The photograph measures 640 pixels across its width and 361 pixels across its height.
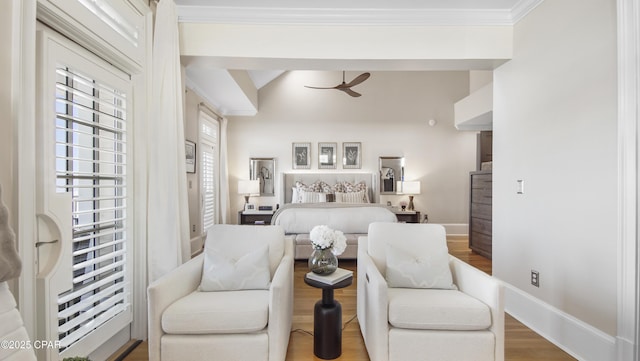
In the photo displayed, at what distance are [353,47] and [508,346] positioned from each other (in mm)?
2770

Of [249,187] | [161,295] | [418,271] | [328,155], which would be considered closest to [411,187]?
[328,155]

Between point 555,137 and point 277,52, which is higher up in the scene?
point 277,52

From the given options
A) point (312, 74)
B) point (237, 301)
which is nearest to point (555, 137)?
point (237, 301)

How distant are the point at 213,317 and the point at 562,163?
8.65 ft

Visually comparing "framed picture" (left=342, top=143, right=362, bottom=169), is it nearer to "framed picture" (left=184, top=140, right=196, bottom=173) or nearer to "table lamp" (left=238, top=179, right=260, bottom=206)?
"table lamp" (left=238, top=179, right=260, bottom=206)

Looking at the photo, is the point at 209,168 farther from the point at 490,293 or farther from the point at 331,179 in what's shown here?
the point at 490,293

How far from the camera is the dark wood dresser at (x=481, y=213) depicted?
15.3ft

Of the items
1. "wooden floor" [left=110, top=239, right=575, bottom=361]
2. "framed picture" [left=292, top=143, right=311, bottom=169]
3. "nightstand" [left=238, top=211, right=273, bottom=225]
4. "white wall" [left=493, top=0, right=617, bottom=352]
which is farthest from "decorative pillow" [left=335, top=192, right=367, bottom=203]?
"white wall" [left=493, top=0, right=617, bottom=352]

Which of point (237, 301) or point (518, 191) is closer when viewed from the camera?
point (237, 301)

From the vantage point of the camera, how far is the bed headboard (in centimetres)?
660

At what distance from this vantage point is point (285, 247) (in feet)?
8.29

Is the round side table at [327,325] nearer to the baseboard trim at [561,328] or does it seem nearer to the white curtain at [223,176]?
the baseboard trim at [561,328]

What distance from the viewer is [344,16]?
9.31ft

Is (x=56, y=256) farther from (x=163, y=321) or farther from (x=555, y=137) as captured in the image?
(x=555, y=137)
